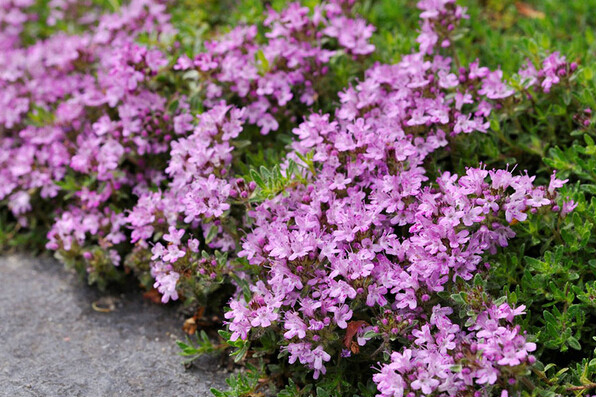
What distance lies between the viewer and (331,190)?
10.5 feet

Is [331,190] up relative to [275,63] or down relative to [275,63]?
down

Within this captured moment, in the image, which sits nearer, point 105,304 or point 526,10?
point 105,304

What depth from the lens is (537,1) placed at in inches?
212

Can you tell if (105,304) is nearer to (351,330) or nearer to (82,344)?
(82,344)

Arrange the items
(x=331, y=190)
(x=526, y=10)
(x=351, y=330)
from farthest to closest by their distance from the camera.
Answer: (x=526, y=10), (x=331, y=190), (x=351, y=330)

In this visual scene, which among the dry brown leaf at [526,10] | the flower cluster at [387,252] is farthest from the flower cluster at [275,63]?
the dry brown leaf at [526,10]

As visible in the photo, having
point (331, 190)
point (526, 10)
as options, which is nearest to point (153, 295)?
point (331, 190)

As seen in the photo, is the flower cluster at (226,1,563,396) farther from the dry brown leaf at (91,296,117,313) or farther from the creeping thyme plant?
the dry brown leaf at (91,296,117,313)

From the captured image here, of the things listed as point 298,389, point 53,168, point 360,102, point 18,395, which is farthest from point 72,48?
point 298,389

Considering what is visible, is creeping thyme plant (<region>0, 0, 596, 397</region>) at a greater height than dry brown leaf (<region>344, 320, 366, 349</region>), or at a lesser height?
greater

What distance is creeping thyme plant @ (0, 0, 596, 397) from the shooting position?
2826 mm

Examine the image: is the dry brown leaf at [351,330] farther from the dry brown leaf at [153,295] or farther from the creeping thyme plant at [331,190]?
the dry brown leaf at [153,295]

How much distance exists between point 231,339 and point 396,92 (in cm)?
167

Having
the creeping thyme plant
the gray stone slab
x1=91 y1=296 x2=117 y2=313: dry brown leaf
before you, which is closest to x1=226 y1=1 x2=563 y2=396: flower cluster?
the creeping thyme plant
